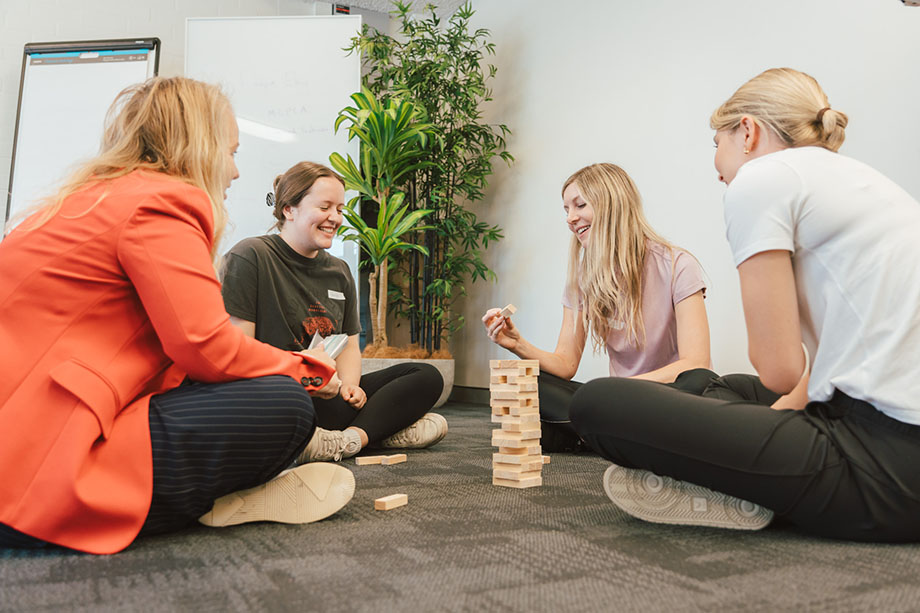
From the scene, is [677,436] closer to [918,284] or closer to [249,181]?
[918,284]

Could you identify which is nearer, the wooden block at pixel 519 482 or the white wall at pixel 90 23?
the wooden block at pixel 519 482

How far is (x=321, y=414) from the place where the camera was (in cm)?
214

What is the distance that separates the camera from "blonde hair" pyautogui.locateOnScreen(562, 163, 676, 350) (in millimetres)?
2094

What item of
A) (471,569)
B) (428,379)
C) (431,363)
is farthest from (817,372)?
(431,363)

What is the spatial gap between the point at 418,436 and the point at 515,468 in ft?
2.31

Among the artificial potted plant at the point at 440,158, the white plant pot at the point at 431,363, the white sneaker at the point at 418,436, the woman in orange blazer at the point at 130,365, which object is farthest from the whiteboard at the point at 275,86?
the woman in orange blazer at the point at 130,365

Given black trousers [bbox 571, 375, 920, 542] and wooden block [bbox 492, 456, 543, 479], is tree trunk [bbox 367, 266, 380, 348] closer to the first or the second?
wooden block [bbox 492, 456, 543, 479]

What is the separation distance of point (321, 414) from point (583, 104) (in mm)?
2180

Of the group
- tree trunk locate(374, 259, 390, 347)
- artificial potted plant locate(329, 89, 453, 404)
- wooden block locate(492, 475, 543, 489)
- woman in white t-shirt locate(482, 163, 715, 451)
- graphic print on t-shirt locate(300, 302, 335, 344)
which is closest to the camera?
wooden block locate(492, 475, 543, 489)

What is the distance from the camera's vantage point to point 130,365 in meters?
1.12

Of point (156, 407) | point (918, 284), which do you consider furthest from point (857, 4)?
point (156, 407)

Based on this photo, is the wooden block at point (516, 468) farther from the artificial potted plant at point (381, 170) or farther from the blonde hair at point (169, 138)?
the artificial potted plant at point (381, 170)

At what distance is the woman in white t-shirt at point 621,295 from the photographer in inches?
80.4

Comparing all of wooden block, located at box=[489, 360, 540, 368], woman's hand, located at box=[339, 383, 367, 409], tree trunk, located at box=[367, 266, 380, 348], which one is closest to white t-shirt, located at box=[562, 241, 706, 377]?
wooden block, located at box=[489, 360, 540, 368]
